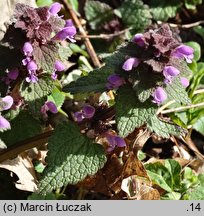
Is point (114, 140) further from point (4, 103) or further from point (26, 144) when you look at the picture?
point (4, 103)

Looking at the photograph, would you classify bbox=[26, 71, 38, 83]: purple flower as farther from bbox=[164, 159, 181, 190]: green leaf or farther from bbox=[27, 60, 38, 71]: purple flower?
bbox=[164, 159, 181, 190]: green leaf

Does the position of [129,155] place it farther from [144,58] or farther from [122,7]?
[122,7]

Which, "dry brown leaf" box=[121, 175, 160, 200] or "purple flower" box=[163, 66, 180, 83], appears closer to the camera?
"purple flower" box=[163, 66, 180, 83]

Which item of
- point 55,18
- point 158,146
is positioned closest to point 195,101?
point 158,146

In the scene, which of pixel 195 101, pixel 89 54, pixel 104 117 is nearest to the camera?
pixel 104 117

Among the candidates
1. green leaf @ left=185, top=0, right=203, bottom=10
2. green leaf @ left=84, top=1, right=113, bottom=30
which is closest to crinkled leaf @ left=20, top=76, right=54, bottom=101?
green leaf @ left=84, top=1, right=113, bottom=30
